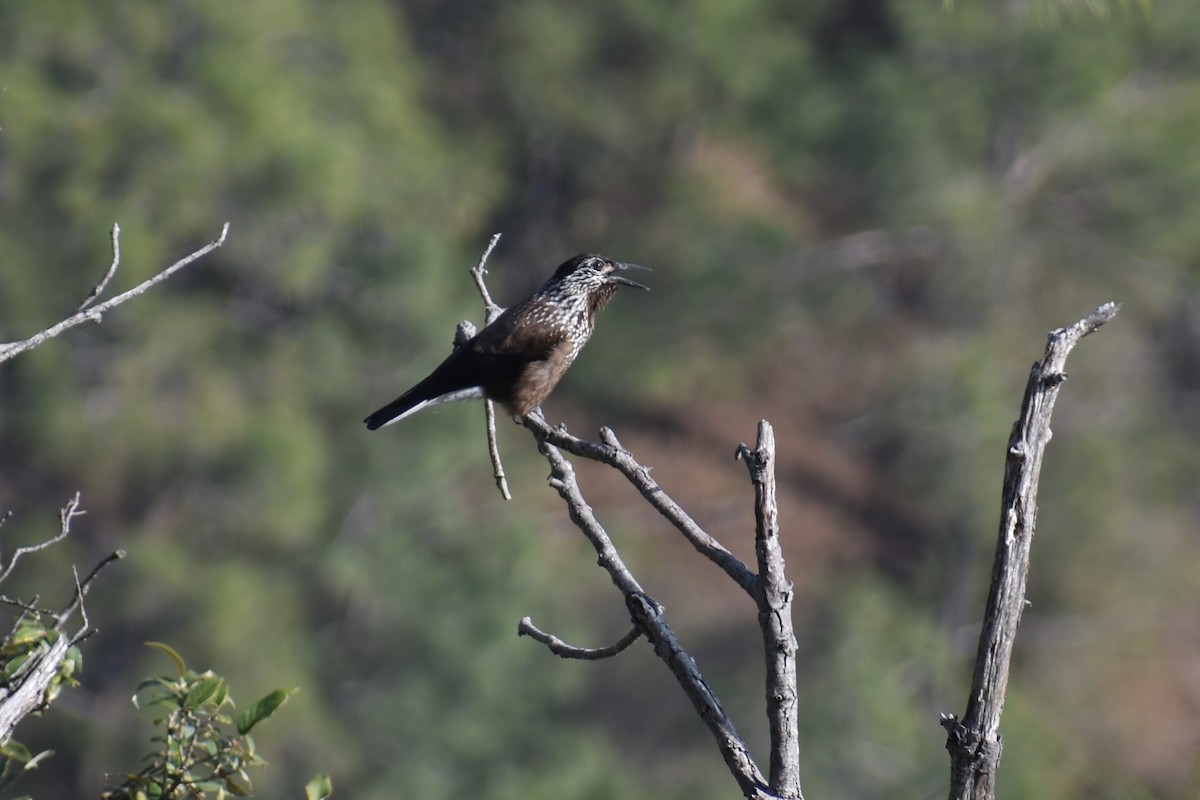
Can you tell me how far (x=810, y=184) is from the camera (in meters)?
15.2

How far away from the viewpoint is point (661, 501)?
257 centimetres

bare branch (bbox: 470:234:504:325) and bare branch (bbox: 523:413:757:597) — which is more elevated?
bare branch (bbox: 470:234:504:325)

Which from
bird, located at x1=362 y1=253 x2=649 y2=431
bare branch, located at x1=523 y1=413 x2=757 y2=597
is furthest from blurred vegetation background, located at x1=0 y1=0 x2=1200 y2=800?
bare branch, located at x1=523 y1=413 x2=757 y2=597

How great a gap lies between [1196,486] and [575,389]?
22.3 feet

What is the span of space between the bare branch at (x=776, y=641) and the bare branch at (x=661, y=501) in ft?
0.22

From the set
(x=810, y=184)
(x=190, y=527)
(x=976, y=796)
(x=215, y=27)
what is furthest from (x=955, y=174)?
(x=976, y=796)

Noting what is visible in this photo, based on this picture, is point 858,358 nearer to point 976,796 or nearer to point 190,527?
point 190,527

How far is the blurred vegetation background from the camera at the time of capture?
36.3ft

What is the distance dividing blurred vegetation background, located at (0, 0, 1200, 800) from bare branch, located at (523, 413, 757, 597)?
802 cm

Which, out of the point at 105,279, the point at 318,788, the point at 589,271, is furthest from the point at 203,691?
the point at 589,271

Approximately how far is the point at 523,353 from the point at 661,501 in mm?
2172

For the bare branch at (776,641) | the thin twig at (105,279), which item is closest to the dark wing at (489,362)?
the thin twig at (105,279)

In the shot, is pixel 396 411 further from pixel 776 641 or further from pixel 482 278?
pixel 776 641

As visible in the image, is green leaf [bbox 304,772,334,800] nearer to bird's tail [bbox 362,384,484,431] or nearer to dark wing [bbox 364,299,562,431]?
dark wing [bbox 364,299,562,431]
